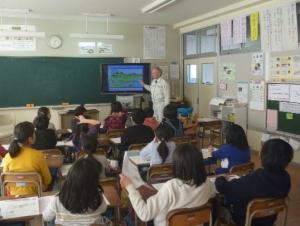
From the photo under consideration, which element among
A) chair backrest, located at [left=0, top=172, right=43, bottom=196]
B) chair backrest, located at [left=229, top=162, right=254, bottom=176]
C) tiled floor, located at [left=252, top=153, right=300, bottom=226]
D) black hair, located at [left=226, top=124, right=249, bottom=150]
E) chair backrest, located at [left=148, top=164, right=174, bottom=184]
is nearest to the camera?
chair backrest, located at [left=0, top=172, right=43, bottom=196]

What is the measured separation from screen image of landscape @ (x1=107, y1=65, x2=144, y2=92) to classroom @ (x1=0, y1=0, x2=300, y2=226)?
3 cm

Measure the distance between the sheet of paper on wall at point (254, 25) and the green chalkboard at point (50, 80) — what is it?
3.15 meters

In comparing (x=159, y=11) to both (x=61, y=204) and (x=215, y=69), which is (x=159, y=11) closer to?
(x=215, y=69)

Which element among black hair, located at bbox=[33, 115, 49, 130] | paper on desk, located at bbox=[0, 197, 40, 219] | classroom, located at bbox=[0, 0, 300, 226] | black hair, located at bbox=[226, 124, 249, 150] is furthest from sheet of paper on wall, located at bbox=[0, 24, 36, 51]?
paper on desk, located at bbox=[0, 197, 40, 219]

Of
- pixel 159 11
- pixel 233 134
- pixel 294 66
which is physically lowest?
pixel 233 134

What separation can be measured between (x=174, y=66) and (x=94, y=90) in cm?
222

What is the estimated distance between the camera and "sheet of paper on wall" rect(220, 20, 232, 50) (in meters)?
6.83

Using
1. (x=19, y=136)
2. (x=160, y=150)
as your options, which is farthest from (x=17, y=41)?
(x=160, y=150)

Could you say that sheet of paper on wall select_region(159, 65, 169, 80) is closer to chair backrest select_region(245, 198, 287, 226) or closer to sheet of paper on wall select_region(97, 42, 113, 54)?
sheet of paper on wall select_region(97, 42, 113, 54)

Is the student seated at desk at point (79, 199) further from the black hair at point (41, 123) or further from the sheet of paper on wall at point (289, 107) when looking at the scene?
the sheet of paper on wall at point (289, 107)

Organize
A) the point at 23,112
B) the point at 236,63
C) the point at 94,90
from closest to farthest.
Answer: the point at 236,63, the point at 23,112, the point at 94,90

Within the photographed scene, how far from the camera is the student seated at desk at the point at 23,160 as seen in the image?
2.76 meters

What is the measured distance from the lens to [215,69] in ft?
24.5

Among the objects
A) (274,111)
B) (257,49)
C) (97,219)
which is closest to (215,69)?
(257,49)
